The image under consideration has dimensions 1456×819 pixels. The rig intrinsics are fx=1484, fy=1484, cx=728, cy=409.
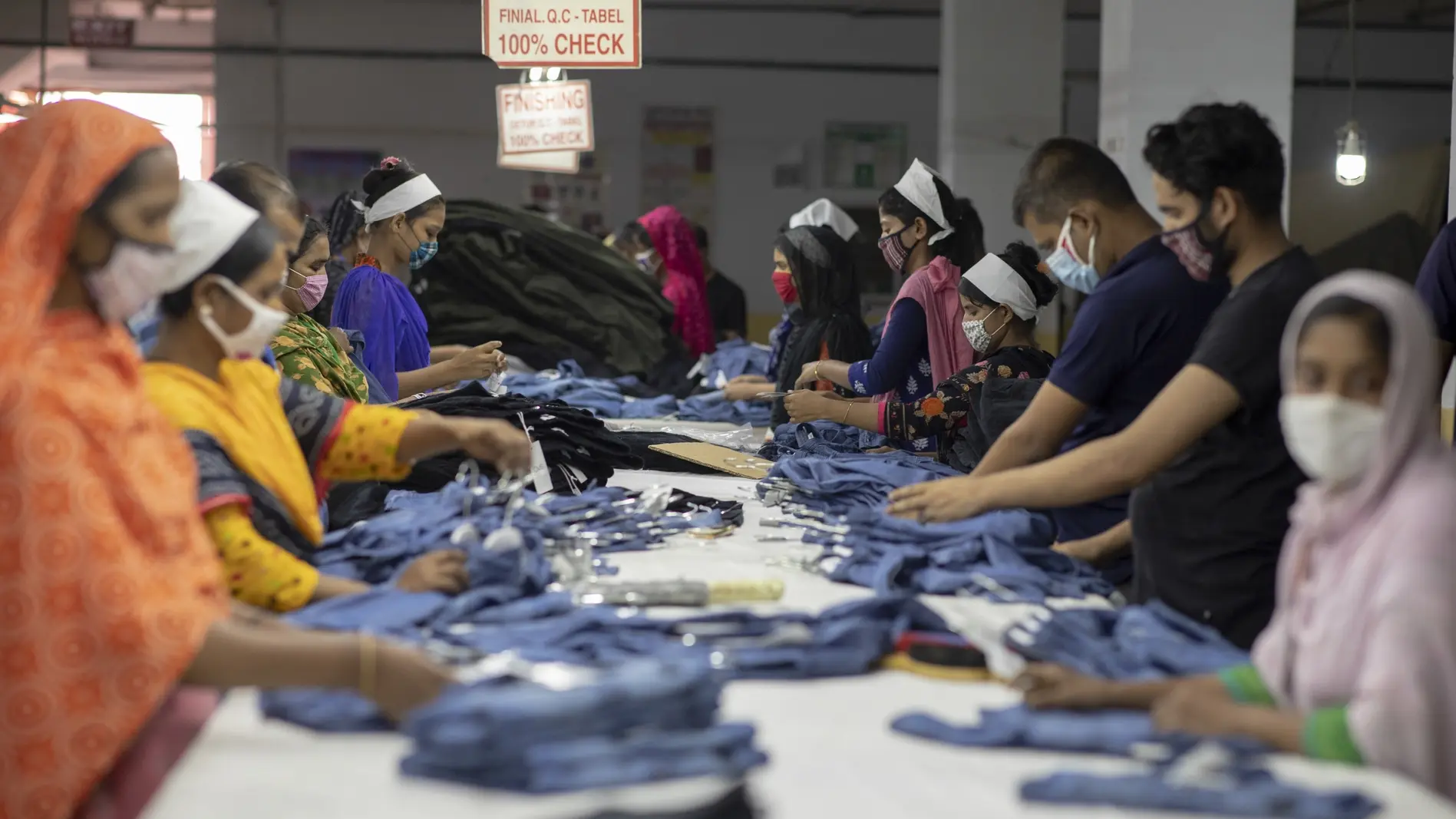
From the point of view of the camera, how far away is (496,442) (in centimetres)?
260

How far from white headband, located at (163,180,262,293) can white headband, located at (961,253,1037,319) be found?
95.7 inches

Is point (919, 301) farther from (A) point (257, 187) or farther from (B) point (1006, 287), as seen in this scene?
(A) point (257, 187)

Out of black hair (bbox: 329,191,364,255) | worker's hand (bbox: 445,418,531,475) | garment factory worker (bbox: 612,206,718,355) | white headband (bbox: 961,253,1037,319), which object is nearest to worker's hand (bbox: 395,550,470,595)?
worker's hand (bbox: 445,418,531,475)

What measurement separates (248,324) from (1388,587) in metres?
1.61

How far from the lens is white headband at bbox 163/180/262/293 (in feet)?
6.88

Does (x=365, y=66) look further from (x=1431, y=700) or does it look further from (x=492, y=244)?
(x=1431, y=700)

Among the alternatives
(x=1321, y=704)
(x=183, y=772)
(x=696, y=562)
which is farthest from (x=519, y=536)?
(x=1321, y=704)

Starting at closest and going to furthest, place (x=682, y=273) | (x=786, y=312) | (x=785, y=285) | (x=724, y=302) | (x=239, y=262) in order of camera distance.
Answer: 1. (x=239, y=262)
2. (x=785, y=285)
3. (x=786, y=312)
4. (x=682, y=273)
5. (x=724, y=302)

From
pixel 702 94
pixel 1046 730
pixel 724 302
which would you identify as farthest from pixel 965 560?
pixel 702 94

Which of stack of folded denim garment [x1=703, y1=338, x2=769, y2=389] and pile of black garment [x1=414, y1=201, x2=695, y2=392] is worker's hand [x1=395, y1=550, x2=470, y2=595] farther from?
pile of black garment [x1=414, y1=201, x2=695, y2=392]

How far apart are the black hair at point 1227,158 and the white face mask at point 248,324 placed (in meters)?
1.49

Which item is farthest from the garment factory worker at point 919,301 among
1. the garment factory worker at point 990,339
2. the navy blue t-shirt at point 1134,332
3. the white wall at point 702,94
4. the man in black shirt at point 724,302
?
the white wall at point 702,94

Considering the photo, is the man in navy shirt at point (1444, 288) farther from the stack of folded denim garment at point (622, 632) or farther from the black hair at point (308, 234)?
the black hair at point (308, 234)

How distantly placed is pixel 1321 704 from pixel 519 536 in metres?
1.27
